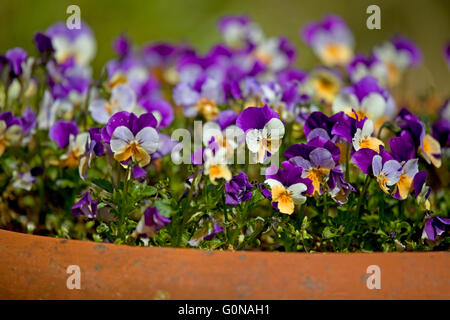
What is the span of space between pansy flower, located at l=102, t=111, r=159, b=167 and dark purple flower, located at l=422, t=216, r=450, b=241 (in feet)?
1.47

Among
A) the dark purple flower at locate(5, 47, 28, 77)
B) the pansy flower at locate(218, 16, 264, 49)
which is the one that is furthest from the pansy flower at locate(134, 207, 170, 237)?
the pansy flower at locate(218, 16, 264, 49)

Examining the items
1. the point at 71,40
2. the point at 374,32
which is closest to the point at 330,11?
the point at 374,32

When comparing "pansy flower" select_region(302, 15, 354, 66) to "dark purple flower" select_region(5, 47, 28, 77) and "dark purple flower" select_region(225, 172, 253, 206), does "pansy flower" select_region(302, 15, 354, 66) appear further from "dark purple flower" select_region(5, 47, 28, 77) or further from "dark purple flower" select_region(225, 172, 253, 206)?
"dark purple flower" select_region(225, 172, 253, 206)

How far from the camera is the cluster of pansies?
951 mm

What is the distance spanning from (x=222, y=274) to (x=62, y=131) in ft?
1.73

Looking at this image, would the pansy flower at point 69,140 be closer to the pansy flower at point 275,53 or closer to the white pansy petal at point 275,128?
the white pansy petal at point 275,128

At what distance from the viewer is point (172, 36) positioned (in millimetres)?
3572

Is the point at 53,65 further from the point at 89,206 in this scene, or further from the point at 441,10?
the point at 441,10

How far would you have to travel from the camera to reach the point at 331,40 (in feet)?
6.89

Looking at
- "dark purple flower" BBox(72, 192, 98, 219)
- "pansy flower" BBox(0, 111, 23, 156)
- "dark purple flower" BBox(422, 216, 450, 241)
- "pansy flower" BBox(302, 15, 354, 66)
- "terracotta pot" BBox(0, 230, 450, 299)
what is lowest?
"terracotta pot" BBox(0, 230, 450, 299)

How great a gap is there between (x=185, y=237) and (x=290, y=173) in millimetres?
194

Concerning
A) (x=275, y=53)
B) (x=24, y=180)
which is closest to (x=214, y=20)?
(x=275, y=53)

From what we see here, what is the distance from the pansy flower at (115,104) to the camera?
1218mm

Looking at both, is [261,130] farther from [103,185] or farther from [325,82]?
[325,82]
